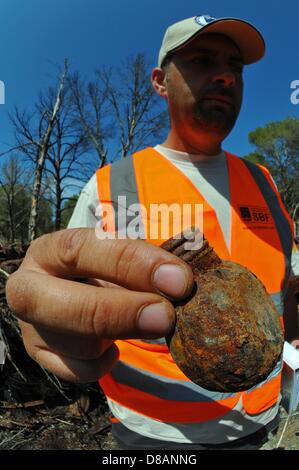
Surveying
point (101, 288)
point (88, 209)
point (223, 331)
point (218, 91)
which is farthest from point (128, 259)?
point (218, 91)

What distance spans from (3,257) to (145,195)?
3.13 m

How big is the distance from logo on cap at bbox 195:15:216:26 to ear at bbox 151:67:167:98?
14.9 inches

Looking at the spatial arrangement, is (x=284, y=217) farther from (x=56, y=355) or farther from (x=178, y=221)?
(x=56, y=355)

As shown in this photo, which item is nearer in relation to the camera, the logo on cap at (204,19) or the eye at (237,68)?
the logo on cap at (204,19)

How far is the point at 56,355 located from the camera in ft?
4.17

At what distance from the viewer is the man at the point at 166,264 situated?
1.01 metres

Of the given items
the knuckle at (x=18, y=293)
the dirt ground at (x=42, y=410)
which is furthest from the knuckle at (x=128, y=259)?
the dirt ground at (x=42, y=410)

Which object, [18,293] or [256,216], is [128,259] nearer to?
[18,293]

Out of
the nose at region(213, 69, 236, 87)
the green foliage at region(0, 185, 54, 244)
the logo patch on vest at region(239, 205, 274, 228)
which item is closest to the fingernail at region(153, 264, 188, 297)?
the logo patch on vest at region(239, 205, 274, 228)

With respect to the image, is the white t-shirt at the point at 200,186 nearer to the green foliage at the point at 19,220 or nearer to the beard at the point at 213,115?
the beard at the point at 213,115

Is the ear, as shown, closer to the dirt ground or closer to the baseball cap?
the baseball cap

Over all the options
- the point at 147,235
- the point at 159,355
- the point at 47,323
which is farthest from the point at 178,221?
the point at 47,323

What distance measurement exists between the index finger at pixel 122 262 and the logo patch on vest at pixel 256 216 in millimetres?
1128

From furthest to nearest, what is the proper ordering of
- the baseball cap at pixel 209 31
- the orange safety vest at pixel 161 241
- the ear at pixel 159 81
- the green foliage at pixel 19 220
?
1. the green foliage at pixel 19 220
2. the ear at pixel 159 81
3. the baseball cap at pixel 209 31
4. the orange safety vest at pixel 161 241
